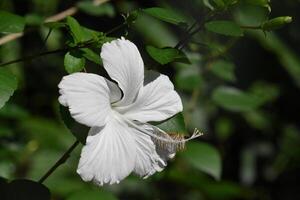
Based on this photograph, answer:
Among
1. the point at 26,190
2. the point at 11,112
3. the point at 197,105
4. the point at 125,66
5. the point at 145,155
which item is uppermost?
the point at 125,66

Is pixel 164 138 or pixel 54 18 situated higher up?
pixel 164 138

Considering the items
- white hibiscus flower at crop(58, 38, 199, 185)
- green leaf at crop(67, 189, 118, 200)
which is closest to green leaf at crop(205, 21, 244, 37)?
white hibiscus flower at crop(58, 38, 199, 185)

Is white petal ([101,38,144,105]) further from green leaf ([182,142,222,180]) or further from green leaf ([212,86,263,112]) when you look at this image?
green leaf ([212,86,263,112])

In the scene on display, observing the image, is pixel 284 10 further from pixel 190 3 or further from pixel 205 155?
pixel 205 155

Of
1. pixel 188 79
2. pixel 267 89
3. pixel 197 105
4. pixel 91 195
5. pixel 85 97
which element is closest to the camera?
pixel 85 97

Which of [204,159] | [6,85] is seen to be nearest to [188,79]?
[204,159]

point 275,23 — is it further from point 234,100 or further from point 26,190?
point 234,100
